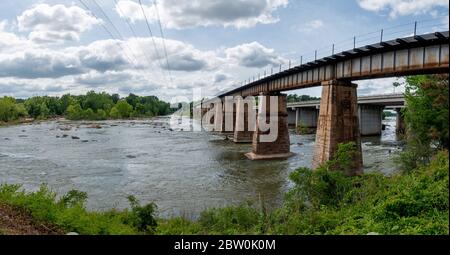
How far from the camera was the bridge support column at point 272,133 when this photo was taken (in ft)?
135

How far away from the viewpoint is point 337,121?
24.6 meters

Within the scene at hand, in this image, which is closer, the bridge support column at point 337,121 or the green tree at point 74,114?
the bridge support column at point 337,121

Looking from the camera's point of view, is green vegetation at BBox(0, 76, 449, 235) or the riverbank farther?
the riverbank

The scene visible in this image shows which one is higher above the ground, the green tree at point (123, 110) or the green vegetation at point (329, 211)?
the green tree at point (123, 110)

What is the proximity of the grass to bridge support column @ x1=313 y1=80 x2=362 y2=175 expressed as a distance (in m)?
6.95

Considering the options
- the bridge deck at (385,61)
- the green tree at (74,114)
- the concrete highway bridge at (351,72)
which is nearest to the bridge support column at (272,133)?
the concrete highway bridge at (351,72)

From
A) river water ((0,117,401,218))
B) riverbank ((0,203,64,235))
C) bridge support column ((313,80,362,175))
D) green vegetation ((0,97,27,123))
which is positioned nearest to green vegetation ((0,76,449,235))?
riverbank ((0,203,64,235))

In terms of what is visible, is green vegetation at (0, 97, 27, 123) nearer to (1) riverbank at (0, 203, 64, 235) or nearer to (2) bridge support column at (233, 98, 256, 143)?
(2) bridge support column at (233, 98, 256, 143)

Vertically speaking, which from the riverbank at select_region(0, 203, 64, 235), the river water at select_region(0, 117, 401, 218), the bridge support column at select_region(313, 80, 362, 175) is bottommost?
the river water at select_region(0, 117, 401, 218)

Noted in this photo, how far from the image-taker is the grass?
1002 centimetres

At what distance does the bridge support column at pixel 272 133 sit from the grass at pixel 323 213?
23458mm

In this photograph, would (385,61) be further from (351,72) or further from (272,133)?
(272,133)

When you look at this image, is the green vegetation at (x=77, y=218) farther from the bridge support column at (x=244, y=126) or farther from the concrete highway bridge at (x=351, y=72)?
the bridge support column at (x=244, y=126)

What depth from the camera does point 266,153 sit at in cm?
4106
